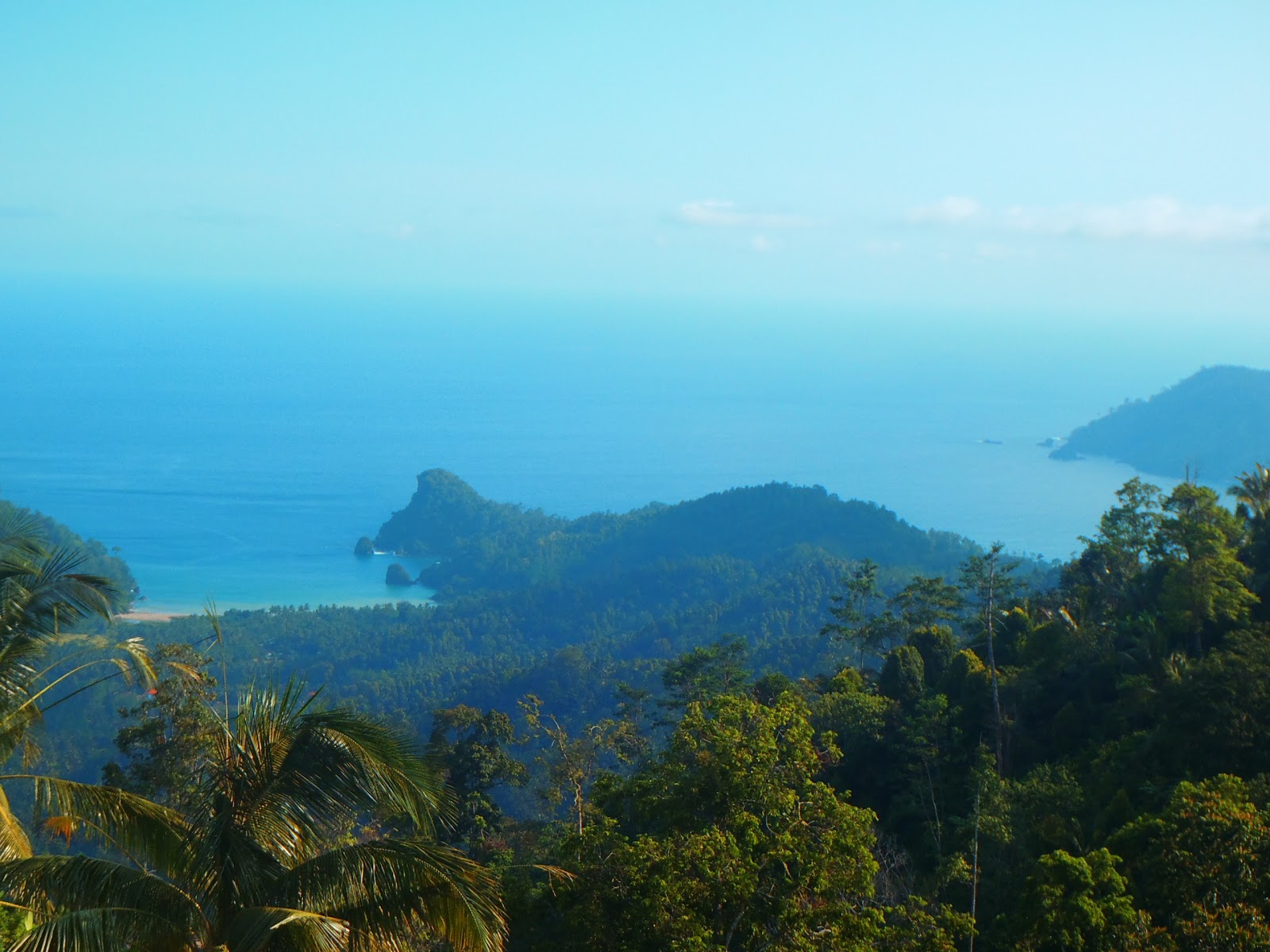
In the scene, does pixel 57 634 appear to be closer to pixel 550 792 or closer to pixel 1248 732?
pixel 550 792

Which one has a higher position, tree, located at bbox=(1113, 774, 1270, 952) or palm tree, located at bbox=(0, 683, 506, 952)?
palm tree, located at bbox=(0, 683, 506, 952)


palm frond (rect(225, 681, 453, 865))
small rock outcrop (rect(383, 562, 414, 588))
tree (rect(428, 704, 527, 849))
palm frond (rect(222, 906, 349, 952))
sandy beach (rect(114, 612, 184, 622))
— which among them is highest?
palm frond (rect(225, 681, 453, 865))

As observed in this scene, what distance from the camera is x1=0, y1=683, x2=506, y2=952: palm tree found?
5047 mm

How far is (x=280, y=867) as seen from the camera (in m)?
5.51

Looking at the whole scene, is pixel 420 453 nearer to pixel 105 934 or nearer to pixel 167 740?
pixel 167 740

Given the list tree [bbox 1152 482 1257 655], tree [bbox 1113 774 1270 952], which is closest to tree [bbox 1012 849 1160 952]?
tree [bbox 1113 774 1270 952]

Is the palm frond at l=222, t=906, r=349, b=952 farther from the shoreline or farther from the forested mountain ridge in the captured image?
the shoreline

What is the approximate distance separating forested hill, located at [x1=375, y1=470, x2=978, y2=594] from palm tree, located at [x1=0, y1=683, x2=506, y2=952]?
62.2 meters

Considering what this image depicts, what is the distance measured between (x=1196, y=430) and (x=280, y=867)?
411ft

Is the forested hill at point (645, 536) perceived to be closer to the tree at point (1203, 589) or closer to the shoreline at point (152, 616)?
the shoreline at point (152, 616)

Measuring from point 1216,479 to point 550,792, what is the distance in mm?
107121

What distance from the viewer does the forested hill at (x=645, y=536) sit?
71.9m

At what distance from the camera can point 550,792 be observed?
1558cm

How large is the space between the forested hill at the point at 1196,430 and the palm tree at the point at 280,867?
364ft
